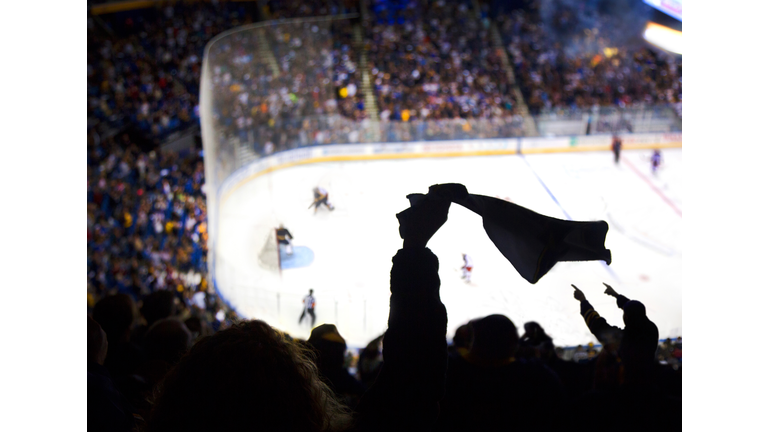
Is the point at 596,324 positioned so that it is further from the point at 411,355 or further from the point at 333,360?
the point at 333,360

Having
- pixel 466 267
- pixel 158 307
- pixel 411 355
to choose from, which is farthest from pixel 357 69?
pixel 411 355

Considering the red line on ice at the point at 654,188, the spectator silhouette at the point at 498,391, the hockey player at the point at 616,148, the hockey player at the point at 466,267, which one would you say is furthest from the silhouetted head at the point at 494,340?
the hockey player at the point at 616,148

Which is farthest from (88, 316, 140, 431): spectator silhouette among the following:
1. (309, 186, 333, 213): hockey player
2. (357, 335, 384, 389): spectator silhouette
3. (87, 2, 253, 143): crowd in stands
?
(87, 2, 253, 143): crowd in stands

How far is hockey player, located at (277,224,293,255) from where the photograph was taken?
8.69m

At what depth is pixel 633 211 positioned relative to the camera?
11984mm

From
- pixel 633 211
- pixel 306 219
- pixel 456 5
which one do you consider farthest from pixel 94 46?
pixel 633 211

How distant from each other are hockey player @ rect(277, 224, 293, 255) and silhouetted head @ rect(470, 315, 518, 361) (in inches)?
274

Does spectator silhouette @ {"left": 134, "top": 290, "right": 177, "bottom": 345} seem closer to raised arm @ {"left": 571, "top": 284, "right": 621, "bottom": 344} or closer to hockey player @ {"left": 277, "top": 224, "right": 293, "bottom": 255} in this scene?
raised arm @ {"left": 571, "top": 284, "right": 621, "bottom": 344}

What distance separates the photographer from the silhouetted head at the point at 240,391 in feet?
3.95

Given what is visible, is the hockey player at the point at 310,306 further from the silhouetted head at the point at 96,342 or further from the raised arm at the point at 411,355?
the raised arm at the point at 411,355

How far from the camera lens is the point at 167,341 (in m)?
2.84
